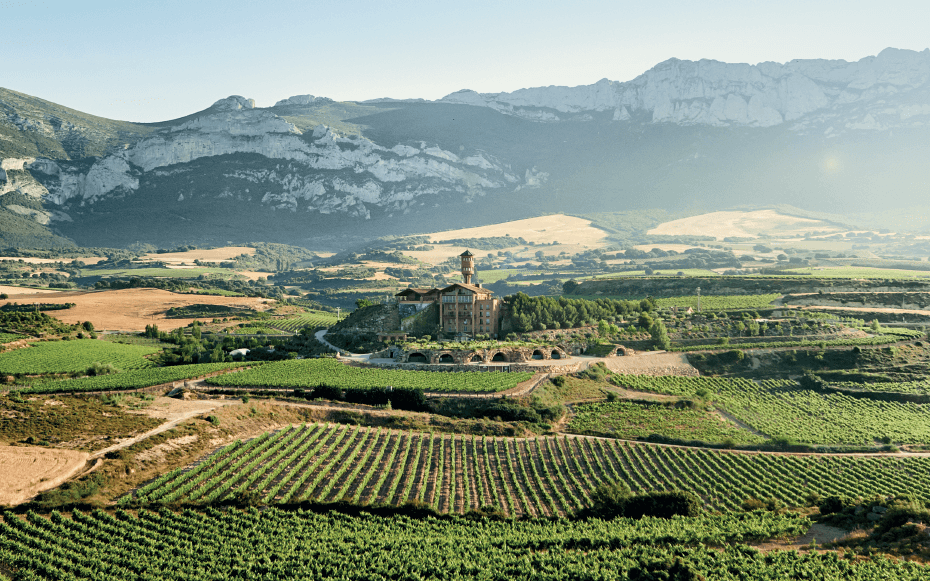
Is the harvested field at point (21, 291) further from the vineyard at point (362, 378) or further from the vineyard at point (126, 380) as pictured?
the vineyard at point (362, 378)

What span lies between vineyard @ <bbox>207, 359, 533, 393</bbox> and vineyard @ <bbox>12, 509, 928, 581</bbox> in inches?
1251

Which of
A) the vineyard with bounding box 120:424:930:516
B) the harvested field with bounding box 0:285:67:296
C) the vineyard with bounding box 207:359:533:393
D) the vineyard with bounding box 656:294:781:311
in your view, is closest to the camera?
the vineyard with bounding box 120:424:930:516

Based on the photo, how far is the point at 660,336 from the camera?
350 ft

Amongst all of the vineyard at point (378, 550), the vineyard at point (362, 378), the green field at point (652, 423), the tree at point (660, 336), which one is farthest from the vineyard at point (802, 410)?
the vineyard at point (378, 550)

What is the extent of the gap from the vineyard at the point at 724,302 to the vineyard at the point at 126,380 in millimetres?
81631

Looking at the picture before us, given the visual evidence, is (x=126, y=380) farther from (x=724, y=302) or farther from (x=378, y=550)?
(x=724, y=302)

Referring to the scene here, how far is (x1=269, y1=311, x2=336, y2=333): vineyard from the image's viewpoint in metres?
143

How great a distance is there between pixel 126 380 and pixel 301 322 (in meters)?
76.6

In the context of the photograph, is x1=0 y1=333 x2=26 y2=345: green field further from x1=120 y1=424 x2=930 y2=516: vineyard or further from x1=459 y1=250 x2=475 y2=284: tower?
x1=459 y1=250 x2=475 y2=284: tower

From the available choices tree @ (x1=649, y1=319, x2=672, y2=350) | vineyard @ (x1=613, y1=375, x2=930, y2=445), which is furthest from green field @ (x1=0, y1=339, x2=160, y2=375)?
tree @ (x1=649, y1=319, x2=672, y2=350)

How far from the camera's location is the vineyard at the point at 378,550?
115 ft

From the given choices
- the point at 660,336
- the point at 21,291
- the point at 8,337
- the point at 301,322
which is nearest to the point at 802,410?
the point at 660,336

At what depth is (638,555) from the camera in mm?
37906

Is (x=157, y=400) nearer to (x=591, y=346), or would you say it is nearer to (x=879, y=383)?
(x=591, y=346)
